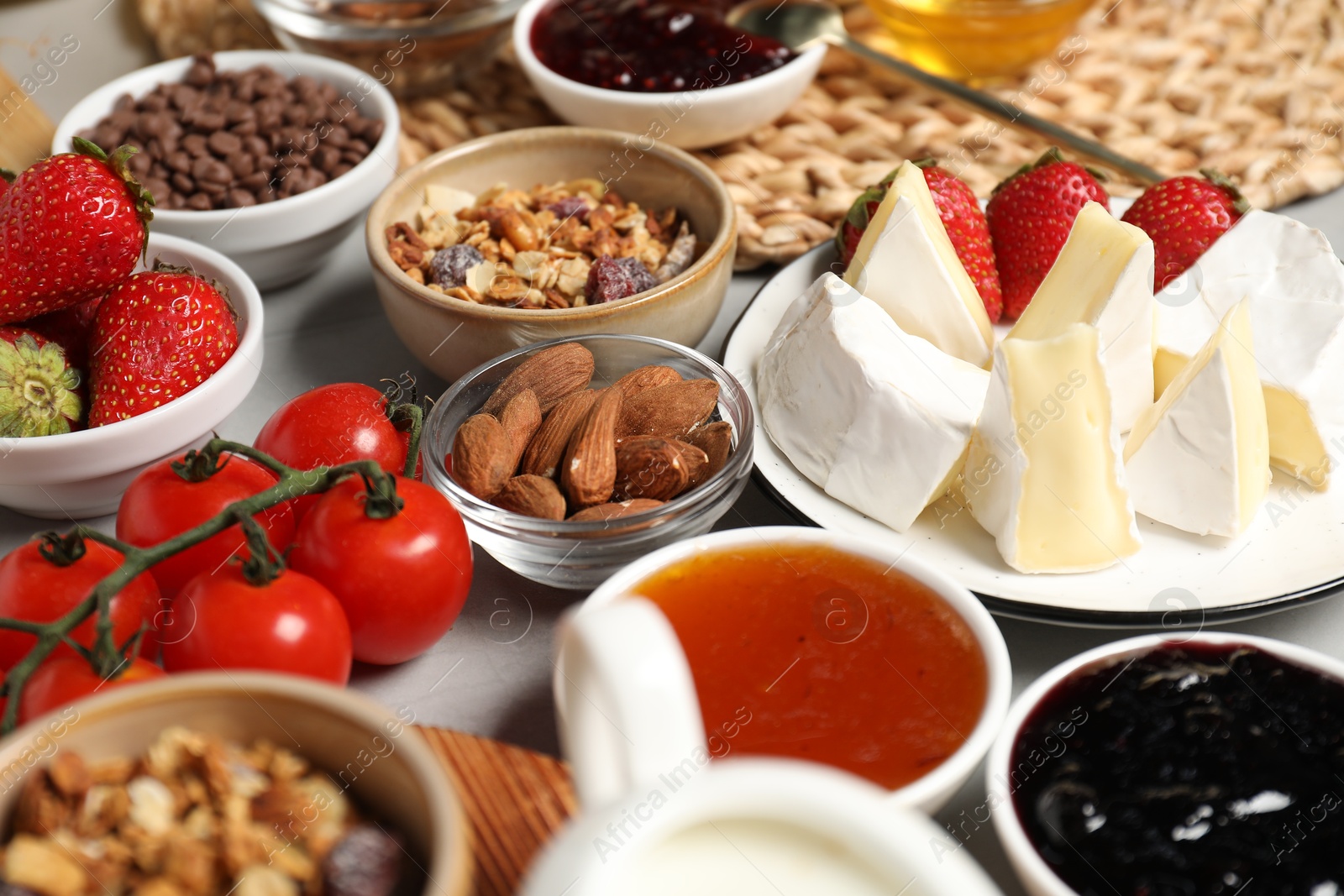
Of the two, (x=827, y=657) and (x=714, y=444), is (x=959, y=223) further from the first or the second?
(x=827, y=657)

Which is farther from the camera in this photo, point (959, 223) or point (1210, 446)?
point (959, 223)

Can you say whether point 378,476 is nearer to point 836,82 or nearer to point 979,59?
point 836,82

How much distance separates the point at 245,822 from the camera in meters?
0.67

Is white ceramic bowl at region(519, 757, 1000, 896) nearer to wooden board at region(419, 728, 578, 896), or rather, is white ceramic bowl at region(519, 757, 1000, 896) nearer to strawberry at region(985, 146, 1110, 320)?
wooden board at region(419, 728, 578, 896)

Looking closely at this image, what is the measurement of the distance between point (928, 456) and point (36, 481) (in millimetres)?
891

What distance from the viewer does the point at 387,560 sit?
0.99m

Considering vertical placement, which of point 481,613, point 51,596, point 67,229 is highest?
point 67,229

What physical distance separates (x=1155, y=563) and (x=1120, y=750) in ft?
0.87

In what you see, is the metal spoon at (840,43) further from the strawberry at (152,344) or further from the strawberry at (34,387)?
the strawberry at (34,387)

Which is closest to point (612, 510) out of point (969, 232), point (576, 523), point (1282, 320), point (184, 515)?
point (576, 523)

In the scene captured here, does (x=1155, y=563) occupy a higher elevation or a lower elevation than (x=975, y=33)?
lower

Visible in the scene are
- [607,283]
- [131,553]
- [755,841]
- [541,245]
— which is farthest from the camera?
[541,245]

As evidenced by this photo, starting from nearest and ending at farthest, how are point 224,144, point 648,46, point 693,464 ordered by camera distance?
point 693,464 → point 224,144 → point 648,46

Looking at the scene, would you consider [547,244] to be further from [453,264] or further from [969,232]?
[969,232]
